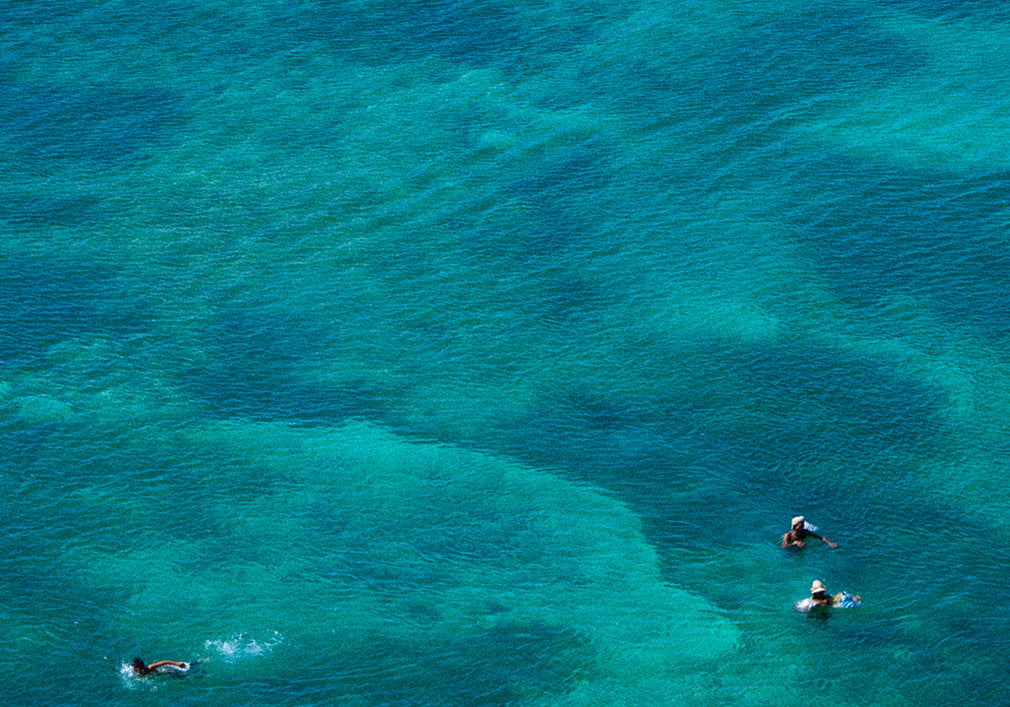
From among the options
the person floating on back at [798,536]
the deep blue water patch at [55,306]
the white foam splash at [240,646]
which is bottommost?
the person floating on back at [798,536]

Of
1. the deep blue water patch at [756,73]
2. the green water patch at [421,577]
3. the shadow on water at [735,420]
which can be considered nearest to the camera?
the green water patch at [421,577]

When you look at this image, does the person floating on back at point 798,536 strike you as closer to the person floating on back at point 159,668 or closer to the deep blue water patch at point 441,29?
the person floating on back at point 159,668

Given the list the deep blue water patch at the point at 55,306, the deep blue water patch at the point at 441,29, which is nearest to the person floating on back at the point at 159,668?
the deep blue water patch at the point at 55,306

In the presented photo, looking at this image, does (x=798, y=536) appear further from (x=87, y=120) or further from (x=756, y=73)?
(x=87, y=120)

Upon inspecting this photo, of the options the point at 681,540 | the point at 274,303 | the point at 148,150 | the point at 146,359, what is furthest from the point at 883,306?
the point at 148,150

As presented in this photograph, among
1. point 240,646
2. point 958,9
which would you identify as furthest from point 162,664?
point 958,9
